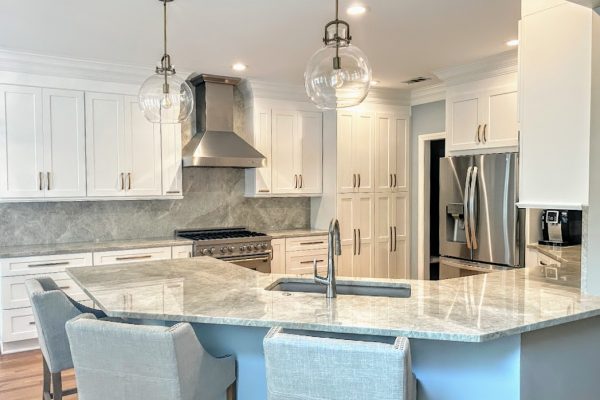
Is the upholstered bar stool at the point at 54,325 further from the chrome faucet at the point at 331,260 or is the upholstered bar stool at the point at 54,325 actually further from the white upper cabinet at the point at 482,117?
the white upper cabinet at the point at 482,117

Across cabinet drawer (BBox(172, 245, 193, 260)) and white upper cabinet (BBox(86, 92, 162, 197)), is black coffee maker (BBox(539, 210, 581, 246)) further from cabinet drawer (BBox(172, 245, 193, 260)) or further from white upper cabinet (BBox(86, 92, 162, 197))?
white upper cabinet (BBox(86, 92, 162, 197))

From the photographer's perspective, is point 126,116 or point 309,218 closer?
point 126,116

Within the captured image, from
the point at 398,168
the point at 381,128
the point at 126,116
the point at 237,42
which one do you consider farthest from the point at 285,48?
the point at 398,168

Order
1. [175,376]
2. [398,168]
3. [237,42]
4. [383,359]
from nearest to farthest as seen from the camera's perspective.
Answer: [383,359] → [175,376] → [237,42] → [398,168]

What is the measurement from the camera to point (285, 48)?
417cm

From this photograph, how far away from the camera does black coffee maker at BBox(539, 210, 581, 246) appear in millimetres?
4102

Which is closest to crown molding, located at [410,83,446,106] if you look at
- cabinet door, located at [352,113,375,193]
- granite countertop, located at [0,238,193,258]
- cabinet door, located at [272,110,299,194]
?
cabinet door, located at [352,113,375,193]

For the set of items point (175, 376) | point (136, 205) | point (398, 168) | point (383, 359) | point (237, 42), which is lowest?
point (175, 376)

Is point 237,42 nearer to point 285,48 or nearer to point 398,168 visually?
point 285,48

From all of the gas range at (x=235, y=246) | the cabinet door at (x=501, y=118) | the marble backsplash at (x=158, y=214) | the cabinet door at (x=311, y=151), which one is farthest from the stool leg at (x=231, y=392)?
the cabinet door at (x=311, y=151)

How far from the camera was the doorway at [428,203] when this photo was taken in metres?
6.30

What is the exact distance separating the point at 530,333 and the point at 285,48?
306cm

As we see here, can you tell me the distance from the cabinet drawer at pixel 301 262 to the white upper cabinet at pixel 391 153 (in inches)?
47.2

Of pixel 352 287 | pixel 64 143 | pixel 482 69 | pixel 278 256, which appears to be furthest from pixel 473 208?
pixel 64 143
